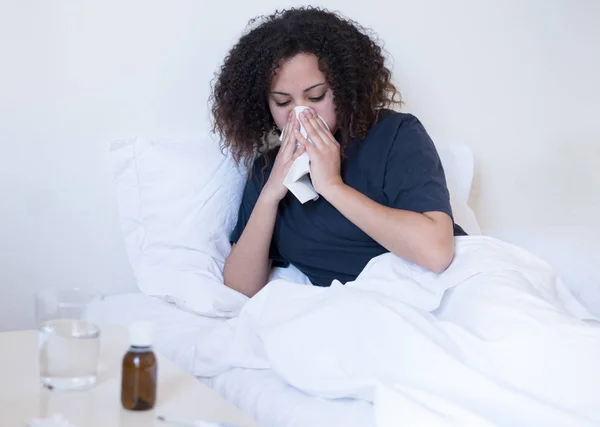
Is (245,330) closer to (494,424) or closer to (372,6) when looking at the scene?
(494,424)

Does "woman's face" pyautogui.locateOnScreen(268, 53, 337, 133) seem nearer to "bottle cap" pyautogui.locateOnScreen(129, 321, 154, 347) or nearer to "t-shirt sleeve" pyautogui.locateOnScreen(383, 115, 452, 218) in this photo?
"t-shirt sleeve" pyautogui.locateOnScreen(383, 115, 452, 218)

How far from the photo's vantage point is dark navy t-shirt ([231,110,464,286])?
4.97ft

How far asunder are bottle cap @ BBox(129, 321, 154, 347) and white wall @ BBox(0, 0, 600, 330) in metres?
0.83

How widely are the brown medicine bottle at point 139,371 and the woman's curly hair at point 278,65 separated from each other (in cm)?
81

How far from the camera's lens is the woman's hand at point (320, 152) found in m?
1.49

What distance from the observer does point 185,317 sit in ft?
4.85

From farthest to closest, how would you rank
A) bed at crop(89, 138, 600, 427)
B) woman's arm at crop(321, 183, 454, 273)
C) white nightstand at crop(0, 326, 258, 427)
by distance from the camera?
bed at crop(89, 138, 600, 427) < woman's arm at crop(321, 183, 454, 273) < white nightstand at crop(0, 326, 258, 427)

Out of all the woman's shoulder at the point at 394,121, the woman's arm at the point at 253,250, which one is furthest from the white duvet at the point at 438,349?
the woman's shoulder at the point at 394,121

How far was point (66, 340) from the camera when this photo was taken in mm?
919

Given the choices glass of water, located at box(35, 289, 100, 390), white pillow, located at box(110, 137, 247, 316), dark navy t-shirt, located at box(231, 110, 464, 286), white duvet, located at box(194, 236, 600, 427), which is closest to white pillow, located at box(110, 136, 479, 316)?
white pillow, located at box(110, 137, 247, 316)

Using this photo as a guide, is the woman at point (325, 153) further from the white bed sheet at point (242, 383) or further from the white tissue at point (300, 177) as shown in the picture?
the white bed sheet at point (242, 383)

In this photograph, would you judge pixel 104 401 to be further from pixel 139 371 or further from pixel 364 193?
pixel 364 193

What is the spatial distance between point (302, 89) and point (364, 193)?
0.23 meters

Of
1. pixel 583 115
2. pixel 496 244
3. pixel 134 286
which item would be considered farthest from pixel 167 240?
pixel 583 115
